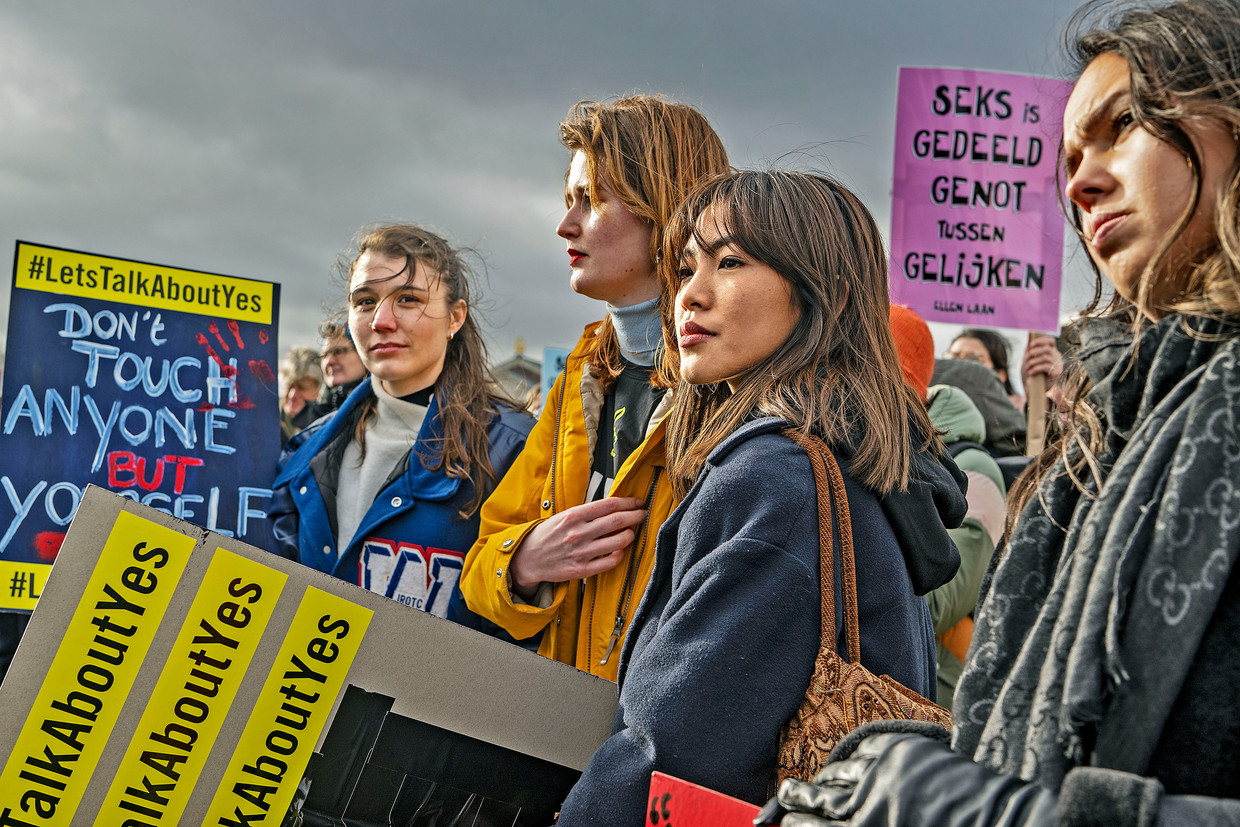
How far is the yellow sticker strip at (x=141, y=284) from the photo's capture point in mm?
3039

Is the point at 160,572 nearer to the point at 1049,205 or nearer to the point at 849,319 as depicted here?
the point at 849,319

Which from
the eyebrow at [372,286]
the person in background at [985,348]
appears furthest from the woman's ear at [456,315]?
the person in background at [985,348]

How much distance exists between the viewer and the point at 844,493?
1.47m

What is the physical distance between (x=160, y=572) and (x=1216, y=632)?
1.50 meters

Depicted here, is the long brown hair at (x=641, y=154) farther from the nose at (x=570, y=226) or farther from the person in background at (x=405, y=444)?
the person in background at (x=405, y=444)

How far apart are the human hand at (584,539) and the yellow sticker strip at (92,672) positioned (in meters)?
0.73

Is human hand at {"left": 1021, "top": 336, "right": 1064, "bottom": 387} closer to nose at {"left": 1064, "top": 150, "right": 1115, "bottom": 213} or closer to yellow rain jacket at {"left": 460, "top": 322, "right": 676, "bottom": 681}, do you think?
yellow rain jacket at {"left": 460, "top": 322, "right": 676, "bottom": 681}

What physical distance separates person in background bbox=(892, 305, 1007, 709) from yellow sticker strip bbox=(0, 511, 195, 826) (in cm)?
206

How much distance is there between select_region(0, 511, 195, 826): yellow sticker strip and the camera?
153cm

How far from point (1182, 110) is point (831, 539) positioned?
0.72m

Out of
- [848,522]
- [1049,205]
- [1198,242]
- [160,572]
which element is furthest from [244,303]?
[1049,205]

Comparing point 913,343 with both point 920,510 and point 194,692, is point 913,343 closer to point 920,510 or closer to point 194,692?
point 920,510

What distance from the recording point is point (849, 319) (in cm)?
177

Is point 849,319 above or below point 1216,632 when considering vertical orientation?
above
